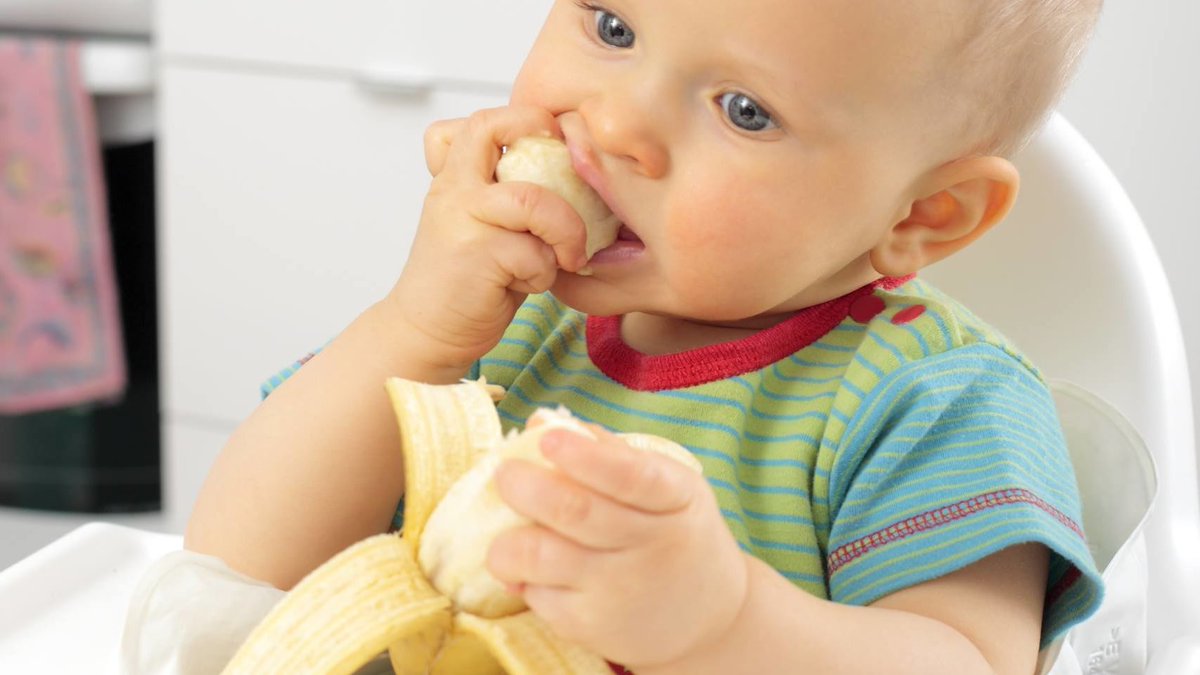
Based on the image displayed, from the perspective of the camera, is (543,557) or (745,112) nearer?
(543,557)

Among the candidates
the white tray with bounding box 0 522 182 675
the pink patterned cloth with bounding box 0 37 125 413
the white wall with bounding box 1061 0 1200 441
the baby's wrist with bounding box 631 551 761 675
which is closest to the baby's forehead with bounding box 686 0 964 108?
the baby's wrist with bounding box 631 551 761 675

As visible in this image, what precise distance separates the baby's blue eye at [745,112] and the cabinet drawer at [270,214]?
0.94 metres

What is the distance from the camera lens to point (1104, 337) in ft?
2.71

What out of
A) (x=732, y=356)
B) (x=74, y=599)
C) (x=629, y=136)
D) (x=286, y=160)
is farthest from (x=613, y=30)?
(x=286, y=160)

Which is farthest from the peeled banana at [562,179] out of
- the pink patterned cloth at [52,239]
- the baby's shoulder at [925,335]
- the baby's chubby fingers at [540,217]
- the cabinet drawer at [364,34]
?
the pink patterned cloth at [52,239]

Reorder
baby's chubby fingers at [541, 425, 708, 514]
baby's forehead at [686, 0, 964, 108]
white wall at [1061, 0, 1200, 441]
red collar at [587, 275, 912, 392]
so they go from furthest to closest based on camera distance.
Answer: white wall at [1061, 0, 1200, 441]
red collar at [587, 275, 912, 392]
baby's forehead at [686, 0, 964, 108]
baby's chubby fingers at [541, 425, 708, 514]

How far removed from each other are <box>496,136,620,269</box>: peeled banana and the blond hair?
17cm

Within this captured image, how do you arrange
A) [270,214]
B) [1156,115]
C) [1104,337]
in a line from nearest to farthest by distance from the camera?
[1104,337]
[1156,115]
[270,214]

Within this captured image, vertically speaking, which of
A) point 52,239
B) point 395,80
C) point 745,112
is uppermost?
point 745,112

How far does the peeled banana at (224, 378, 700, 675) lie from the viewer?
0.46 metres

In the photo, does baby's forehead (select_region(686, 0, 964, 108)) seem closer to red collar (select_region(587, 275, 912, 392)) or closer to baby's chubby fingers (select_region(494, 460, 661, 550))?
red collar (select_region(587, 275, 912, 392))

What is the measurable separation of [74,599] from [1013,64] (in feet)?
1.72

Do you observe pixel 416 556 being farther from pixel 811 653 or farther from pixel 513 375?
pixel 513 375

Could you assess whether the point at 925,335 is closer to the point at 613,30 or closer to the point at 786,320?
the point at 786,320
